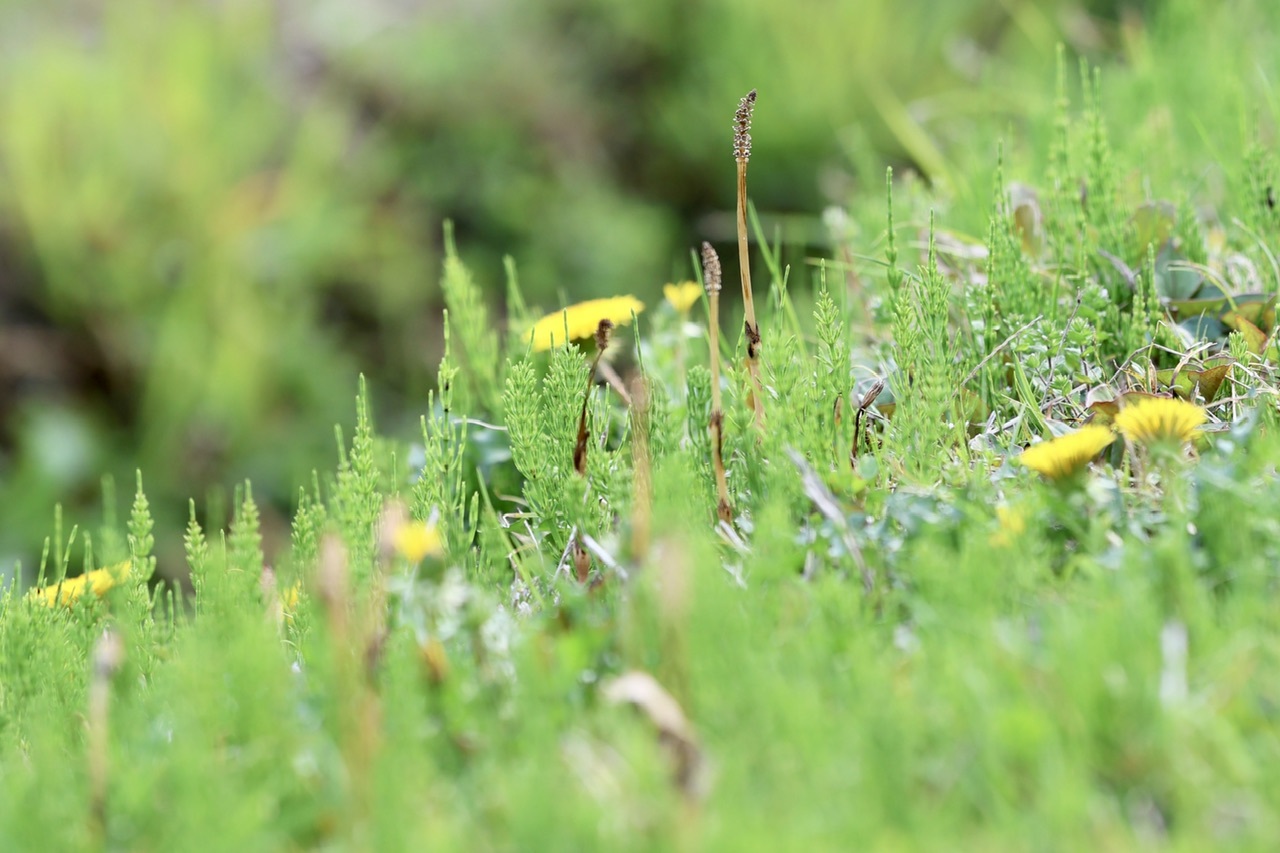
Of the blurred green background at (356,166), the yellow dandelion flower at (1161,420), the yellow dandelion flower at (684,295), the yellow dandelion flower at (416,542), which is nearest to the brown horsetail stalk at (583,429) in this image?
the yellow dandelion flower at (416,542)

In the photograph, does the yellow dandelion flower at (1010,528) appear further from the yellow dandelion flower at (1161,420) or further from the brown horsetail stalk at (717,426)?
the brown horsetail stalk at (717,426)

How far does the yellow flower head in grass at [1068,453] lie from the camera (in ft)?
4.17

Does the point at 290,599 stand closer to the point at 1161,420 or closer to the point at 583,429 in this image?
the point at 583,429

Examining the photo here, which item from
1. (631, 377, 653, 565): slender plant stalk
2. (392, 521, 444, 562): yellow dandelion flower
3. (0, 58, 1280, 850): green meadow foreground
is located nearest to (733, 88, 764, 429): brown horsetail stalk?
(0, 58, 1280, 850): green meadow foreground

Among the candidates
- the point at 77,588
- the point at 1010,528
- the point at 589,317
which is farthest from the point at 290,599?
the point at 1010,528

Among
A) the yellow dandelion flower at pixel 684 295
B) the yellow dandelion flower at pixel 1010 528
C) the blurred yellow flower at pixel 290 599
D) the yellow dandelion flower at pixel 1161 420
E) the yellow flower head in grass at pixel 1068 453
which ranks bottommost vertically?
the blurred yellow flower at pixel 290 599

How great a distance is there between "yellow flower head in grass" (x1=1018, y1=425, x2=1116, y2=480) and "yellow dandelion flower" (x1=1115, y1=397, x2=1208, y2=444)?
0.13ft

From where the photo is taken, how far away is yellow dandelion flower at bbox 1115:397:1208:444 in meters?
1.28

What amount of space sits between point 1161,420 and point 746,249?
0.47 metres

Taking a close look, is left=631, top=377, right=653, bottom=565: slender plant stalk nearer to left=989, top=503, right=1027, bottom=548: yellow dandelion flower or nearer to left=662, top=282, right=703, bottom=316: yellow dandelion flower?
left=989, top=503, right=1027, bottom=548: yellow dandelion flower

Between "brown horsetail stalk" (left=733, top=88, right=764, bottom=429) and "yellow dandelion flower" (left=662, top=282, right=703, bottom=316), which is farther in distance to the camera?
"yellow dandelion flower" (left=662, top=282, right=703, bottom=316)

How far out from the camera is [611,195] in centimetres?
568

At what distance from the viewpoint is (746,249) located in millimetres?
1432

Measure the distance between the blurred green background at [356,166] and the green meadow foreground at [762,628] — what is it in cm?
174
